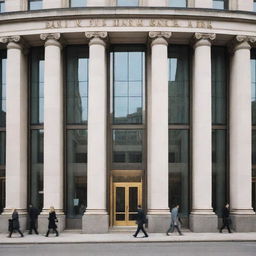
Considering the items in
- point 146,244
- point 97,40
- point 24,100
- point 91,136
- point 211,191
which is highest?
point 97,40

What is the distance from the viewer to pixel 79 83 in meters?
33.6

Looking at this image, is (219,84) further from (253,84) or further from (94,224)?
(94,224)

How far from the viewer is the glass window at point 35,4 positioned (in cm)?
3359

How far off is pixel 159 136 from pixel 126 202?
4919mm

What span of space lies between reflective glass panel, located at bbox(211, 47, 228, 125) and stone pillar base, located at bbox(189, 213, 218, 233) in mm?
6403

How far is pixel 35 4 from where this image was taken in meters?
33.7

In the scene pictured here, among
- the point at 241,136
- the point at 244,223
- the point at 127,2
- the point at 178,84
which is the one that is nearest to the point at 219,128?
the point at 241,136

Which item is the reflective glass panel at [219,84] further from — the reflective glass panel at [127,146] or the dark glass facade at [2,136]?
the dark glass facade at [2,136]

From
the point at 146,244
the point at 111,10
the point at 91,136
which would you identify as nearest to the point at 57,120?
the point at 91,136

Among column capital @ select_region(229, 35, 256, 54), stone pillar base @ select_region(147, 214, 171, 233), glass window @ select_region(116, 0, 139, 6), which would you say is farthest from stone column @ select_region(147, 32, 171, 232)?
column capital @ select_region(229, 35, 256, 54)

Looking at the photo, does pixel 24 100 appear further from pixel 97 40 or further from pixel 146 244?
pixel 146 244

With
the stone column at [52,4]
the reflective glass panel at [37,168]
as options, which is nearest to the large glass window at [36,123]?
the reflective glass panel at [37,168]

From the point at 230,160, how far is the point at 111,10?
11.9 m

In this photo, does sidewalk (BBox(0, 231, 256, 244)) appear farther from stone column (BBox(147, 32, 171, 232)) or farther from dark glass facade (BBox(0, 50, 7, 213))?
dark glass facade (BBox(0, 50, 7, 213))
